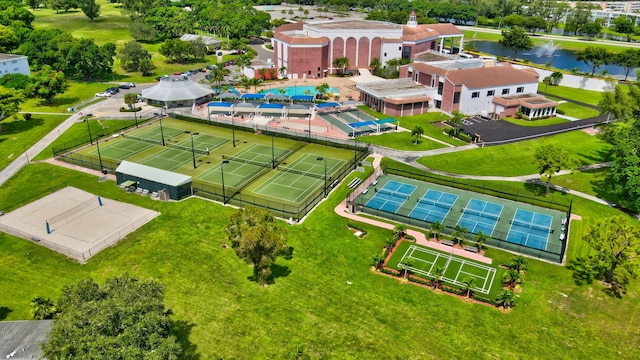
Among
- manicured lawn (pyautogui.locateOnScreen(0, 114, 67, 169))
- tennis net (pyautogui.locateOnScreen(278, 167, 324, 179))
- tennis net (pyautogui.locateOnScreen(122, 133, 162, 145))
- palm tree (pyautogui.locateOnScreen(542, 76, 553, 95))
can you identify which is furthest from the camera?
palm tree (pyautogui.locateOnScreen(542, 76, 553, 95))

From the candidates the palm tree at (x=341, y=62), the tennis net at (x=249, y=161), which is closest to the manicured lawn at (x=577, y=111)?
the palm tree at (x=341, y=62)

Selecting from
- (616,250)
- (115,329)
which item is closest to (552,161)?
(616,250)

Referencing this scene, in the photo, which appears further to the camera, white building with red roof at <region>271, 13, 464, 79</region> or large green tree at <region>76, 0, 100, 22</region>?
large green tree at <region>76, 0, 100, 22</region>

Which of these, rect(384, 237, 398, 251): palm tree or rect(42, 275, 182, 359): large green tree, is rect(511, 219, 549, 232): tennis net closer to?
rect(384, 237, 398, 251): palm tree

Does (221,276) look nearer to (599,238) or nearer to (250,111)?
(599,238)

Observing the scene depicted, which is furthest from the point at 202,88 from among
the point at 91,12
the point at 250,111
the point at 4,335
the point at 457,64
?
the point at 91,12

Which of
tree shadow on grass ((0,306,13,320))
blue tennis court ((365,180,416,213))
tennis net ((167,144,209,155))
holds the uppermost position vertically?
tennis net ((167,144,209,155))

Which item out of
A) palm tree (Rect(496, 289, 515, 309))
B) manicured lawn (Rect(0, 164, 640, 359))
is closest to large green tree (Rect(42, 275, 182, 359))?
manicured lawn (Rect(0, 164, 640, 359))
